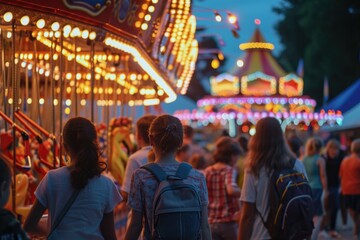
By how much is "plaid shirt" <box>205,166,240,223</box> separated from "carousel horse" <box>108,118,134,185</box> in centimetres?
265

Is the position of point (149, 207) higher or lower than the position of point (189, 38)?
lower

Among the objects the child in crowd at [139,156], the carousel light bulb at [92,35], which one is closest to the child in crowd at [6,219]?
the child in crowd at [139,156]

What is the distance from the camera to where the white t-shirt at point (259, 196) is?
22.5ft

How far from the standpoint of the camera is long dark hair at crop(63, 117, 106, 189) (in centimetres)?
541

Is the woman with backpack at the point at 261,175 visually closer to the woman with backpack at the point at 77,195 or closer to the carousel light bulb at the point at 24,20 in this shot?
the woman with backpack at the point at 77,195

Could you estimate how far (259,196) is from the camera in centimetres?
693

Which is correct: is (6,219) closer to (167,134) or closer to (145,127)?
(167,134)

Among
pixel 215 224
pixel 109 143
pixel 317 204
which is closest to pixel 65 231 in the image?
pixel 215 224

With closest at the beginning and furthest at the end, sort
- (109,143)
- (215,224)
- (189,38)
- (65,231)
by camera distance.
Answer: (65,231) → (215,224) → (109,143) → (189,38)

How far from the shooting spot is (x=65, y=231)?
5359mm

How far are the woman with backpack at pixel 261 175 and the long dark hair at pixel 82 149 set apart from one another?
1.75 m

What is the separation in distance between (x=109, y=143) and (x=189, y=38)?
446 centimetres

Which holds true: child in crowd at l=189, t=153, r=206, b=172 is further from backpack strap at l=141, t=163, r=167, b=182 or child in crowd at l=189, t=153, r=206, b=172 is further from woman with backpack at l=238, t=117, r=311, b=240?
backpack strap at l=141, t=163, r=167, b=182

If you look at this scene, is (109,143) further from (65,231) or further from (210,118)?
(210,118)
